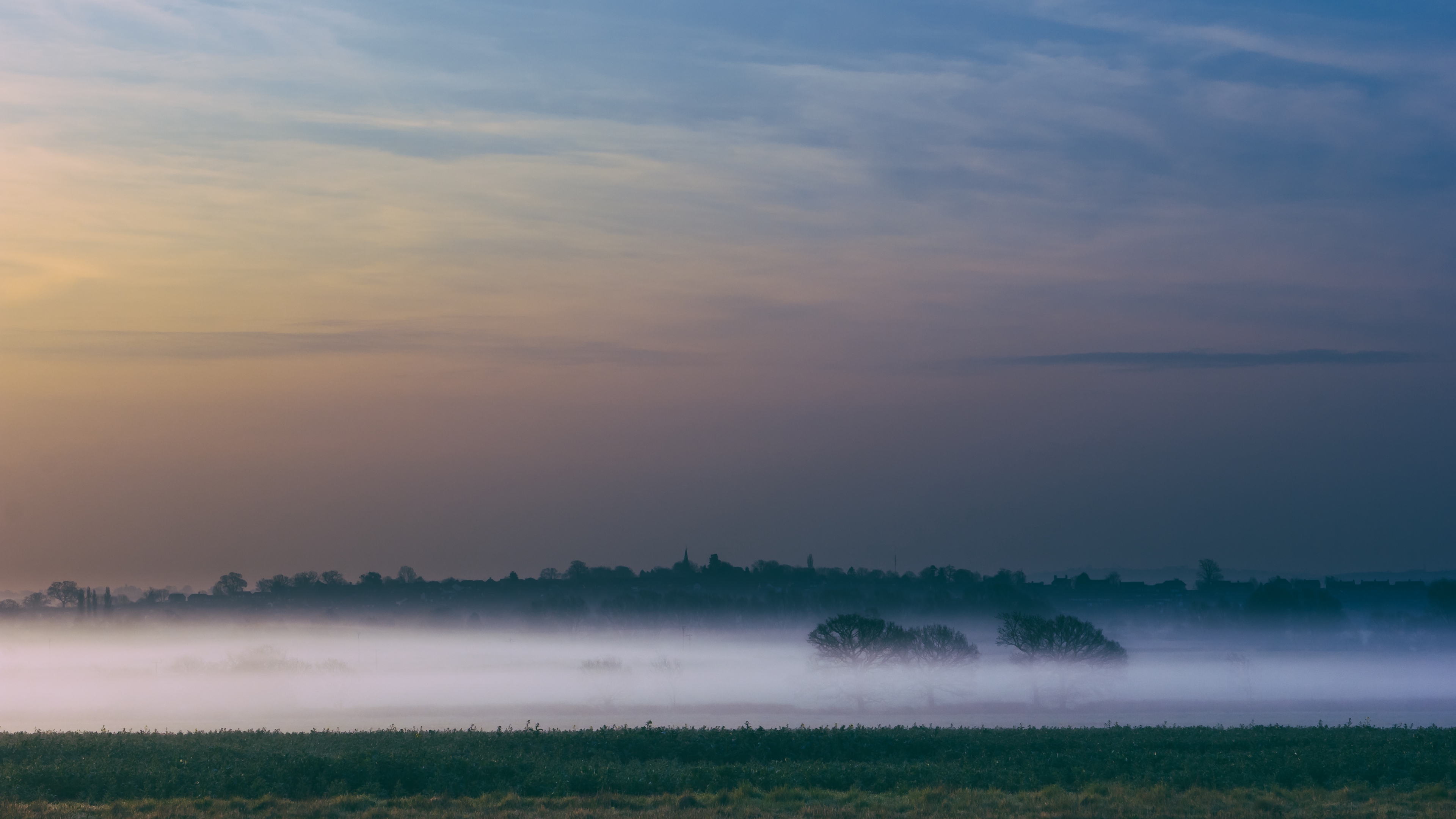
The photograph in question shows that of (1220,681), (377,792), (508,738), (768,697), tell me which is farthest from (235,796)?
(1220,681)

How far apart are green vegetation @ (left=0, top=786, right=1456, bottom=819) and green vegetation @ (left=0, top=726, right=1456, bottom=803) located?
3.60 ft

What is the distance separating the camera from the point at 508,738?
146 ft

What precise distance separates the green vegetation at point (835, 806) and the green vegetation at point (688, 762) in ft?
3.60

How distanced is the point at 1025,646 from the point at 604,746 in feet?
353

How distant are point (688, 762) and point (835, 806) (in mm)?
14933

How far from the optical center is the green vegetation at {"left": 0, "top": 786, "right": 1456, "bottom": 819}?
87.5ft

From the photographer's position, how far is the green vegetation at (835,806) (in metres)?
26.7

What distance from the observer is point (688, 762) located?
42.6 meters

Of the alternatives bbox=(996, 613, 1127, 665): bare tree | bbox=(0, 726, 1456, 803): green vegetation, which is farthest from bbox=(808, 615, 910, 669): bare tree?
bbox=(0, 726, 1456, 803): green vegetation

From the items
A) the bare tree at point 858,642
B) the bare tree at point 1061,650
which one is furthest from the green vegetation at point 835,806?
the bare tree at point 858,642

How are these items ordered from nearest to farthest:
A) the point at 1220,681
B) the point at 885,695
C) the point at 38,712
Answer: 1. the point at 38,712
2. the point at 885,695
3. the point at 1220,681

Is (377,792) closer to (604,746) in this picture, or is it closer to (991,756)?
(604,746)

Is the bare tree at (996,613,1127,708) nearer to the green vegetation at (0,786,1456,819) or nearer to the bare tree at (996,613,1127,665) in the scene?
the bare tree at (996,613,1127,665)

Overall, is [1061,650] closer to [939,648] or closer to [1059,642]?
[1059,642]
